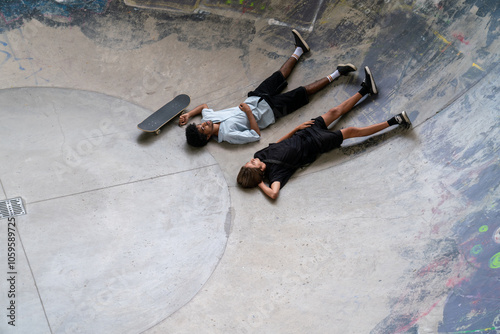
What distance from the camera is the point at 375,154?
514 centimetres

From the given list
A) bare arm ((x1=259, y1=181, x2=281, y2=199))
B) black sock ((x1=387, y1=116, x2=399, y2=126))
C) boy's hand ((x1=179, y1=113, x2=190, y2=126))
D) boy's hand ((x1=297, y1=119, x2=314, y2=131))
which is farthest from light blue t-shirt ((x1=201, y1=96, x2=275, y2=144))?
black sock ((x1=387, y1=116, x2=399, y2=126))

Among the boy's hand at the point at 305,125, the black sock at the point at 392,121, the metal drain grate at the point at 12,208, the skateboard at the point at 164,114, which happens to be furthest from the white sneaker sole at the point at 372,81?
the metal drain grate at the point at 12,208

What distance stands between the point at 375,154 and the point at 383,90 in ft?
3.15

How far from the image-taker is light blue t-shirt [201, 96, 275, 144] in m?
5.41

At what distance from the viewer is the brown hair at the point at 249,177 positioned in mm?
4910

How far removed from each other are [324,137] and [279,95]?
0.95 metres

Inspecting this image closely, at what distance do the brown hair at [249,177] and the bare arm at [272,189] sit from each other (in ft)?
0.27

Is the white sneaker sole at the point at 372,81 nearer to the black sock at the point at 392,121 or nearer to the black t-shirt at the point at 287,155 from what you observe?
the black sock at the point at 392,121

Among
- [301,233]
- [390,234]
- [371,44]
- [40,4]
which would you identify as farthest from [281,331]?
[40,4]

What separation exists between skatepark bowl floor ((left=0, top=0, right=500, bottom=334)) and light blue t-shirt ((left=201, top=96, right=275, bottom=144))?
0.14 meters

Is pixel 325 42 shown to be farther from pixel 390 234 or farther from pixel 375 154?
pixel 390 234

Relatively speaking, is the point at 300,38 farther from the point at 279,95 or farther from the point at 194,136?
the point at 194,136

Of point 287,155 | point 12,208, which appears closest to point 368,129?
point 287,155

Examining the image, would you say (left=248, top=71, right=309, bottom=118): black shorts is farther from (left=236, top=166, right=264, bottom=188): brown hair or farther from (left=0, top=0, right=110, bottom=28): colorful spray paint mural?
(left=0, top=0, right=110, bottom=28): colorful spray paint mural
